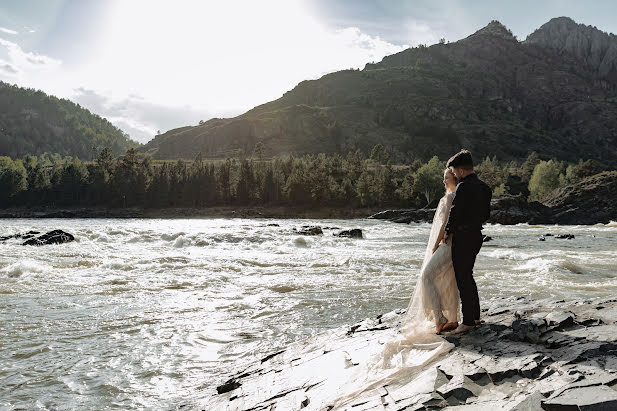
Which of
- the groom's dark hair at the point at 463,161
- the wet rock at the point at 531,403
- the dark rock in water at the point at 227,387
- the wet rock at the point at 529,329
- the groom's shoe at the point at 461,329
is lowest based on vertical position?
the dark rock in water at the point at 227,387

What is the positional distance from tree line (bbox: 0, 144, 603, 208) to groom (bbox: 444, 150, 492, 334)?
9979cm

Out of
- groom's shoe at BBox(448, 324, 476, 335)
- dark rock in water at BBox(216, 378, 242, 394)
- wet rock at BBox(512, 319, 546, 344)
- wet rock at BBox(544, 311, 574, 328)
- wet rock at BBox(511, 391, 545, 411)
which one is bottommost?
dark rock in water at BBox(216, 378, 242, 394)

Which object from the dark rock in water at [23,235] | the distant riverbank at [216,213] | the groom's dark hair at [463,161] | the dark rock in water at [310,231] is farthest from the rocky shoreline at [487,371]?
the distant riverbank at [216,213]

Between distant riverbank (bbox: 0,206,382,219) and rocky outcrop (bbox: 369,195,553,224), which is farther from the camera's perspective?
distant riverbank (bbox: 0,206,382,219)

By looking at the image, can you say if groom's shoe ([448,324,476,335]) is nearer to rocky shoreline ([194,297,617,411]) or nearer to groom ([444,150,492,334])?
groom ([444,150,492,334])

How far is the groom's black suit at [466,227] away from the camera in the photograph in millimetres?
6434

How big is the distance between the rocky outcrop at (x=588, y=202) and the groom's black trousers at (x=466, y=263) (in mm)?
82250

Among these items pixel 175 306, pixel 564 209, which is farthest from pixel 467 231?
pixel 564 209

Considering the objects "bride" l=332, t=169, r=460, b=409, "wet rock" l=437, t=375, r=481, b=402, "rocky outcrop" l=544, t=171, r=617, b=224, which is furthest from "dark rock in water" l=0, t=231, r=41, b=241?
"rocky outcrop" l=544, t=171, r=617, b=224

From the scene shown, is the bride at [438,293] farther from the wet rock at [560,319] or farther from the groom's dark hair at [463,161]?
the wet rock at [560,319]

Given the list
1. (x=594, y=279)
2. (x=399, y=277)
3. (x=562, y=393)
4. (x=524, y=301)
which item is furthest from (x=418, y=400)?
(x=594, y=279)

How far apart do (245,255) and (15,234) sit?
66.9 feet

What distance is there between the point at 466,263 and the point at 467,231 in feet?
1.65

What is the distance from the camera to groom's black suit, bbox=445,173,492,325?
6434mm
